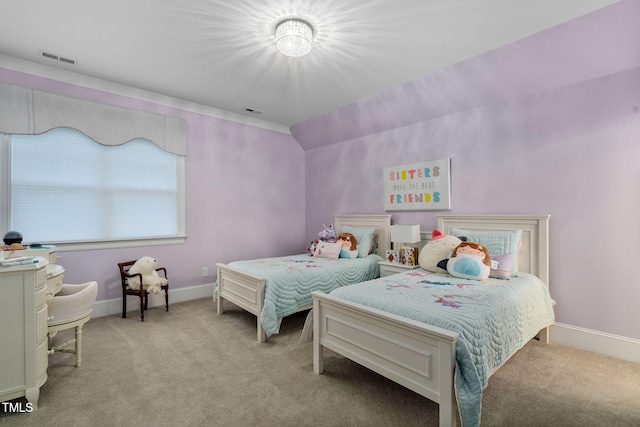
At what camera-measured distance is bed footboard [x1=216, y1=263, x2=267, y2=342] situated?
2.87 meters

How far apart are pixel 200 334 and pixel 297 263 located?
1.23 metres

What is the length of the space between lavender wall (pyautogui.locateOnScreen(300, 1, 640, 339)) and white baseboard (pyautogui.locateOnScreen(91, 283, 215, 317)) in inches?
122

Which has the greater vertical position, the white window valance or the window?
the white window valance

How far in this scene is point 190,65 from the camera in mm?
3018

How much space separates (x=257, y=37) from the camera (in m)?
2.53

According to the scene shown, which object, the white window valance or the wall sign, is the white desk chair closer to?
the white window valance

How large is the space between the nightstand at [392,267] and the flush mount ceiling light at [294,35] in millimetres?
2394

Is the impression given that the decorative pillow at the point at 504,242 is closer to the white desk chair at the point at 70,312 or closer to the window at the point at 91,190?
the white desk chair at the point at 70,312

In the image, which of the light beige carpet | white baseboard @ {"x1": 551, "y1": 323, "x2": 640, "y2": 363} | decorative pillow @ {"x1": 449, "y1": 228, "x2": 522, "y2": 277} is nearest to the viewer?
the light beige carpet

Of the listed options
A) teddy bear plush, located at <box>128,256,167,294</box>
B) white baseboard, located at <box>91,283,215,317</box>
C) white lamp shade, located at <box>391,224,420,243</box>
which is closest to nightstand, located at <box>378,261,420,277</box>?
white lamp shade, located at <box>391,224,420,243</box>

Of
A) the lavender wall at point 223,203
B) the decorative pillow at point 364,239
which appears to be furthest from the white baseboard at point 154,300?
the decorative pillow at point 364,239

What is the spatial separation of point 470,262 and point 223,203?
3288 mm

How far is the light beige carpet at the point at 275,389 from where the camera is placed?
176 centimetres

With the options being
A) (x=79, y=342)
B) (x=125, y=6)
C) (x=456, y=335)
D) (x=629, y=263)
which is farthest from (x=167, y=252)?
(x=629, y=263)
